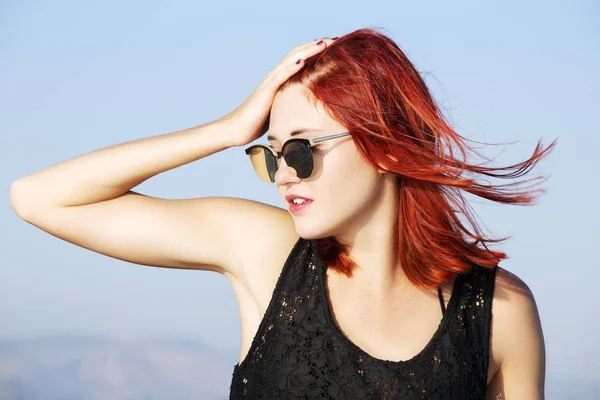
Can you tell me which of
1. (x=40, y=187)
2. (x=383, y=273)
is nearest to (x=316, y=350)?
(x=383, y=273)

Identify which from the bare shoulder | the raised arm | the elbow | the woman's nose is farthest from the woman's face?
the elbow

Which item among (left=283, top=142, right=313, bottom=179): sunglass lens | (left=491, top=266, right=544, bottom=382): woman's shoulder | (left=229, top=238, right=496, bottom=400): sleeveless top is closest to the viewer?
(left=283, top=142, right=313, bottom=179): sunglass lens

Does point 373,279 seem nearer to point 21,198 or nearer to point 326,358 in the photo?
point 326,358

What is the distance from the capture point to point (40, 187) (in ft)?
15.0

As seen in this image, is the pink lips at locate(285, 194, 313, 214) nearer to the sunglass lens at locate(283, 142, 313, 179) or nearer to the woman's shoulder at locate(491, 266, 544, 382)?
the sunglass lens at locate(283, 142, 313, 179)

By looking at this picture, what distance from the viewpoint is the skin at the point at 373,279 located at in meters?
4.44

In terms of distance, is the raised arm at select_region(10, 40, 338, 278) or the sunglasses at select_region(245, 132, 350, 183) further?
the raised arm at select_region(10, 40, 338, 278)

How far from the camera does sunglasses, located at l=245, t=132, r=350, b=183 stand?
438cm

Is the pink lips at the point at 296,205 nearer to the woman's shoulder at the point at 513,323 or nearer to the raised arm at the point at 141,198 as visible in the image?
the raised arm at the point at 141,198

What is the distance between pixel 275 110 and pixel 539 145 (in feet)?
3.79

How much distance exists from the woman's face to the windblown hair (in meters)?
0.04

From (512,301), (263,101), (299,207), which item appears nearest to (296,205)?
(299,207)

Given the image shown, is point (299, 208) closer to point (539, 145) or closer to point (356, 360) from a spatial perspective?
point (356, 360)

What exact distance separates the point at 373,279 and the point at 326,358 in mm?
449
